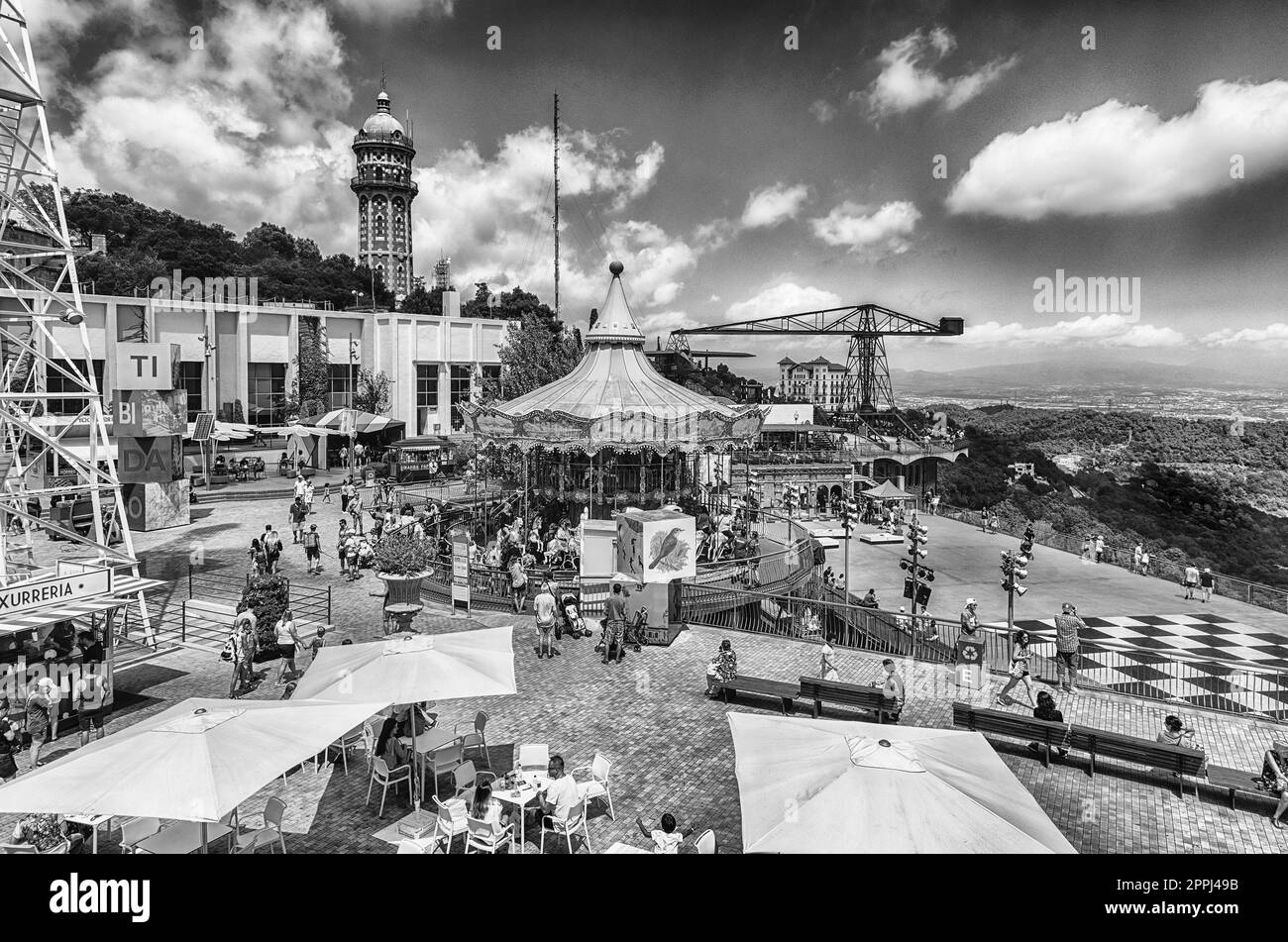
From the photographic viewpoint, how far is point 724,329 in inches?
5049

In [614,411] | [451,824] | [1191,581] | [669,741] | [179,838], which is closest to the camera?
[179,838]

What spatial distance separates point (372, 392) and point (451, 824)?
47.8 metres

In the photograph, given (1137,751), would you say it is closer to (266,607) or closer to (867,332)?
(266,607)

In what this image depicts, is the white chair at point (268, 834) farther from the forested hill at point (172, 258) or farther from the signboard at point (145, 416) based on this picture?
the forested hill at point (172, 258)

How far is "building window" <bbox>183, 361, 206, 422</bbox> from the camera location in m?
48.4

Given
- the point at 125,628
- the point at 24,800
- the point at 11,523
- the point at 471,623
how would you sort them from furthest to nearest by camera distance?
the point at 11,523 < the point at 471,623 < the point at 125,628 < the point at 24,800

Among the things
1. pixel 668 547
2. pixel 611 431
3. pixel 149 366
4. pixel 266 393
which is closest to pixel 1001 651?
pixel 668 547

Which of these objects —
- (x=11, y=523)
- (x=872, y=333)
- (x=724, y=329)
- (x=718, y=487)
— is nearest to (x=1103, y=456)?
(x=872, y=333)

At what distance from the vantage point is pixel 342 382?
54781 mm

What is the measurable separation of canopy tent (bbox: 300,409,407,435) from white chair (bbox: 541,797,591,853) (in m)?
39.3

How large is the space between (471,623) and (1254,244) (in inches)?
3387

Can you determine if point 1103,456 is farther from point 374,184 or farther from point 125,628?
point 125,628

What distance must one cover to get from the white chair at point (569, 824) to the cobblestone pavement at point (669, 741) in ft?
0.63

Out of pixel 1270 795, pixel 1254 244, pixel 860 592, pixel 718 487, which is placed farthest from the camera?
pixel 1254 244
